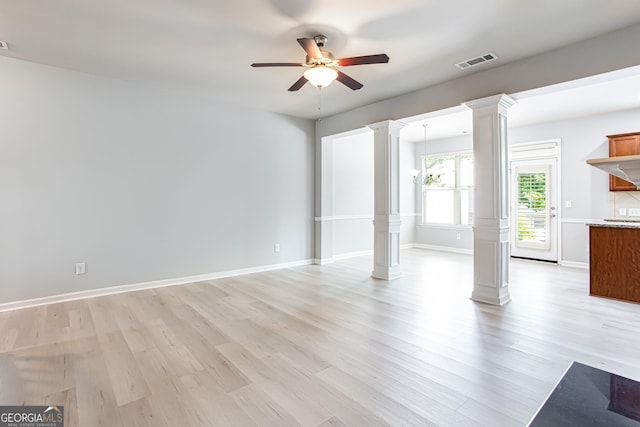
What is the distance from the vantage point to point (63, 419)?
177 centimetres

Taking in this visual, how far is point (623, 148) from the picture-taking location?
526cm

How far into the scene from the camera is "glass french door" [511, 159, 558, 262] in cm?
630

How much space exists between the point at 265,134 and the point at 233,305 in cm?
313

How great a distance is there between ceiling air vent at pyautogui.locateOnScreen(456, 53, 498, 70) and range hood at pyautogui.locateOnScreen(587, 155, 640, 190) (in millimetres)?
2713

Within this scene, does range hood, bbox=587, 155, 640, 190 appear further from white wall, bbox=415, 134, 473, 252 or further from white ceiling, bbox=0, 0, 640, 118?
white wall, bbox=415, 134, 473, 252

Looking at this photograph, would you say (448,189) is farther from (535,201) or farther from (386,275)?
(386,275)

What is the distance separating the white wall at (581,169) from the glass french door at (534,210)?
0.65 feet

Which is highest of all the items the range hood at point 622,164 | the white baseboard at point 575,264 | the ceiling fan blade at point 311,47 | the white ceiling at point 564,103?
the white ceiling at point 564,103

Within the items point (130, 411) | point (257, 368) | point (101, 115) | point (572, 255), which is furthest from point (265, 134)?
Answer: point (572, 255)

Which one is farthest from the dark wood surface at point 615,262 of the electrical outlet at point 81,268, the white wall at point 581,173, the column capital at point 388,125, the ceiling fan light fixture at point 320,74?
the electrical outlet at point 81,268

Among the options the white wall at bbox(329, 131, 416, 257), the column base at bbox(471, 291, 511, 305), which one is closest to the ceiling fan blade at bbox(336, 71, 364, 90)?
the column base at bbox(471, 291, 511, 305)

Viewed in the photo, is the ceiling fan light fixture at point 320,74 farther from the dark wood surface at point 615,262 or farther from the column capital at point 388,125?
the dark wood surface at point 615,262

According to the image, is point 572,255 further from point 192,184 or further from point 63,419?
point 63,419

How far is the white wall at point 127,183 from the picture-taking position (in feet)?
12.0
